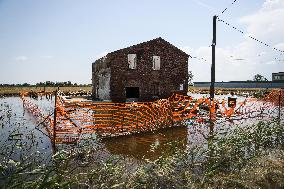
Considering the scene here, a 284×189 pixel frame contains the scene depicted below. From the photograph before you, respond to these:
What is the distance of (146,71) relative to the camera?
2989 cm

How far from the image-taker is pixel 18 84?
10725 cm

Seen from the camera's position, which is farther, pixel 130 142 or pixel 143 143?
pixel 130 142

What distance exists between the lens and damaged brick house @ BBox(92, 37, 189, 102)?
29.1 metres

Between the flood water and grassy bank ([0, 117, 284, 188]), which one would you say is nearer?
grassy bank ([0, 117, 284, 188])

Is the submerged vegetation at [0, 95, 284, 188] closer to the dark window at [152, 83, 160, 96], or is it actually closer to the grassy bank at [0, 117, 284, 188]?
the grassy bank at [0, 117, 284, 188]

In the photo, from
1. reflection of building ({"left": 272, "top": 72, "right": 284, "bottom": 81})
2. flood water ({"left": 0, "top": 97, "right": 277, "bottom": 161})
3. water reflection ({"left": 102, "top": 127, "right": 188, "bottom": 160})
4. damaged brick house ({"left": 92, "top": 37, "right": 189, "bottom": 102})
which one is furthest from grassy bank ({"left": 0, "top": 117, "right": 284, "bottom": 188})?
reflection of building ({"left": 272, "top": 72, "right": 284, "bottom": 81})

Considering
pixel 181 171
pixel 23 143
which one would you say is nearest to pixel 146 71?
pixel 23 143

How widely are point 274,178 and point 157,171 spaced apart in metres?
2.47

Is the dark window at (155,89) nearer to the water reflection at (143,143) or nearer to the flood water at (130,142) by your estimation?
the flood water at (130,142)

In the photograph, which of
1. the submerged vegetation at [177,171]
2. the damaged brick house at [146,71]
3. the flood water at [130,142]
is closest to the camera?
the submerged vegetation at [177,171]

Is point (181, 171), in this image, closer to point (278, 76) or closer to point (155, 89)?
point (155, 89)

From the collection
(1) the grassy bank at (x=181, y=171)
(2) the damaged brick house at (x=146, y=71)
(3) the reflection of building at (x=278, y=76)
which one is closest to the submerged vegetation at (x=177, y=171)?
(1) the grassy bank at (x=181, y=171)

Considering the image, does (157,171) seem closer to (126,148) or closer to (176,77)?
(126,148)

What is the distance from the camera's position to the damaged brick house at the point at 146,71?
29.1 metres
